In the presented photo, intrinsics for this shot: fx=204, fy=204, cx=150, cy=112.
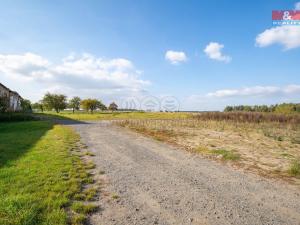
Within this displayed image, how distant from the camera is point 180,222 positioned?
302cm

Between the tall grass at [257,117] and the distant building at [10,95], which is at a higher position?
the distant building at [10,95]

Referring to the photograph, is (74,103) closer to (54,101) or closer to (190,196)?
(54,101)

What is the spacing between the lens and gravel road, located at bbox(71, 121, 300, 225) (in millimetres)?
3141

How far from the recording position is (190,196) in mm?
3922

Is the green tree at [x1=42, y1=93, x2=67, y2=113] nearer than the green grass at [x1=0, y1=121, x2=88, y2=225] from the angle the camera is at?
No

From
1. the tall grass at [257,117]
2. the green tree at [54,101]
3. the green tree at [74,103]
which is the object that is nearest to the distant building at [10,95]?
the green tree at [54,101]

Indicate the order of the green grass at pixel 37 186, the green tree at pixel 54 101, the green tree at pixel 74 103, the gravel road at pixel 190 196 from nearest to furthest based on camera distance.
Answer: the green grass at pixel 37 186 → the gravel road at pixel 190 196 → the green tree at pixel 54 101 → the green tree at pixel 74 103

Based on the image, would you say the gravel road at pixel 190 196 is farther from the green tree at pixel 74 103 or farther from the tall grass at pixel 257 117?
the green tree at pixel 74 103

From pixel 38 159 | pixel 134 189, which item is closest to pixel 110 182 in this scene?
pixel 134 189

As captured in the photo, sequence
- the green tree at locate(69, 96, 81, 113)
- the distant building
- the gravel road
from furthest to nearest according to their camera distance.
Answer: the green tree at locate(69, 96, 81, 113) < the distant building < the gravel road

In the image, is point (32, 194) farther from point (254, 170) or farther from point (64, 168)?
point (254, 170)

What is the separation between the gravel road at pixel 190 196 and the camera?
3.14 metres

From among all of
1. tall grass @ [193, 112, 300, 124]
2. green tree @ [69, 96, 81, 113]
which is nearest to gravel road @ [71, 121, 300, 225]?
tall grass @ [193, 112, 300, 124]

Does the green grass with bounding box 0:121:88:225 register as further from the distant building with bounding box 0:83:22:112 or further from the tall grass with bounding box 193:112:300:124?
the distant building with bounding box 0:83:22:112
